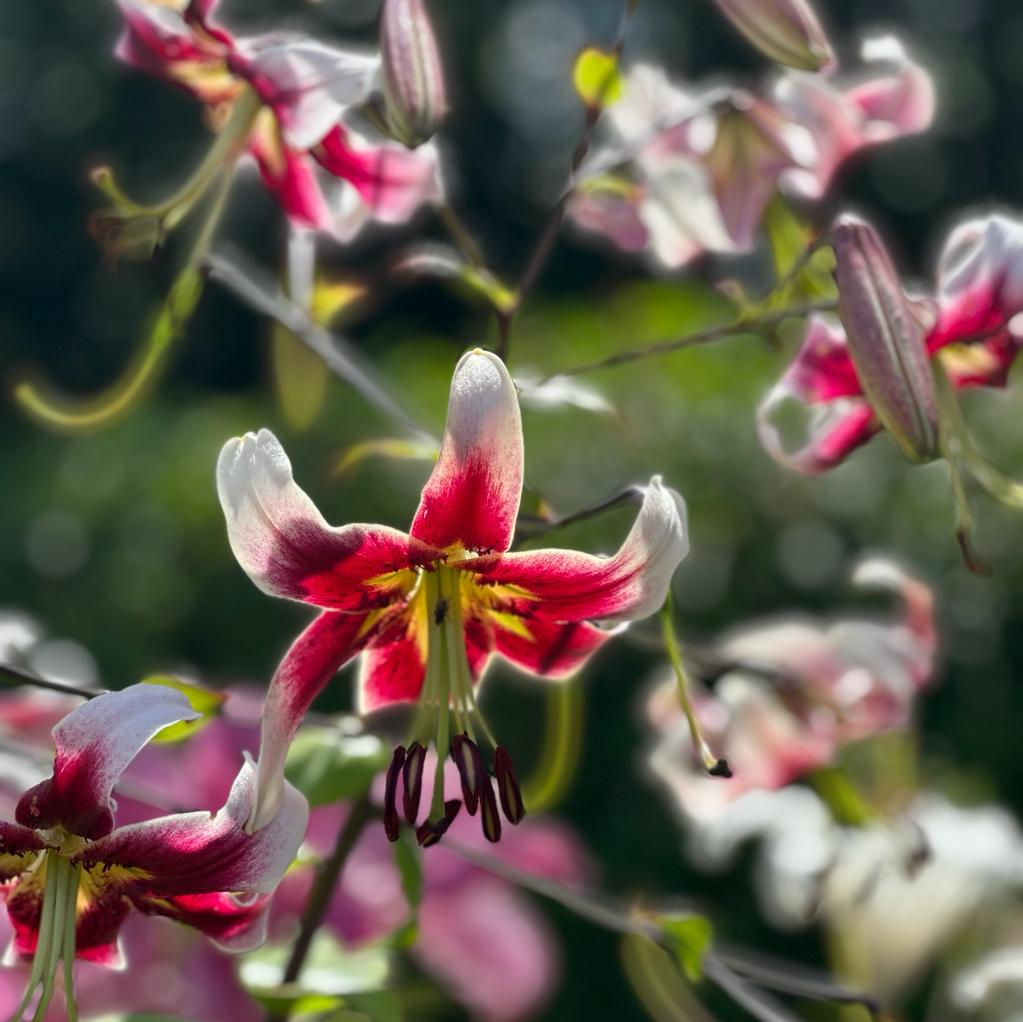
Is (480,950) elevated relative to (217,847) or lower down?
lower down

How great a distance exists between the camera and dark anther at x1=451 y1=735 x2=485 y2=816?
521 millimetres

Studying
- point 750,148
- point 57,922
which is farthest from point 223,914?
point 750,148

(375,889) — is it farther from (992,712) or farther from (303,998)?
(992,712)

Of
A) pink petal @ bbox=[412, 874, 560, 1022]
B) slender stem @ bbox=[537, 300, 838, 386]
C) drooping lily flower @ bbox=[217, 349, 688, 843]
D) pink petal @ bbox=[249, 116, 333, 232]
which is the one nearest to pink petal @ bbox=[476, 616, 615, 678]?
drooping lily flower @ bbox=[217, 349, 688, 843]

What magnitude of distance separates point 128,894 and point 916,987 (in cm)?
126

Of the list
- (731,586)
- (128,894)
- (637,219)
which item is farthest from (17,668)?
(731,586)

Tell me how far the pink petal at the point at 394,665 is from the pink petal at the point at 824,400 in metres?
0.16

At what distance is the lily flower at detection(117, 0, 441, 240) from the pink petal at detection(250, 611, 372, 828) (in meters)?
0.19

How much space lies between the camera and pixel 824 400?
628 millimetres

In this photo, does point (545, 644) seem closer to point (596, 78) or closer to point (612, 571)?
point (612, 571)

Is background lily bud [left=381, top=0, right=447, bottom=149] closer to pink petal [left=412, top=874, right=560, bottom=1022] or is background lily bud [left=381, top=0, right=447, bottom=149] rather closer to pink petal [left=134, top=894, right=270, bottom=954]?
pink petal [left=134, top=894, right=270, bottom=954]

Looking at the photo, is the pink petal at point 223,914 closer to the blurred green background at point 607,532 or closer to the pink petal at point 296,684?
the pink petal at point 296,684

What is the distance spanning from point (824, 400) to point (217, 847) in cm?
29

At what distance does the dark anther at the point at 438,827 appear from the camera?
0.50 meters
